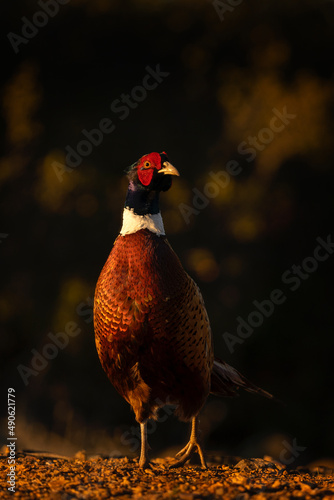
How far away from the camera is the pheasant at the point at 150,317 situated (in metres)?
3.27

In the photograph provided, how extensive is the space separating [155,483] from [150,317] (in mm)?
965

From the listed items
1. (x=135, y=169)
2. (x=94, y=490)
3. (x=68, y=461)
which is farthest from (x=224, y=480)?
(x=135, y=169)

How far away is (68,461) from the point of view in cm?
415

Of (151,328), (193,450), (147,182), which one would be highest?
(147,182)

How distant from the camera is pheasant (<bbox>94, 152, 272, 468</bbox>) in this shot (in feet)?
10.7

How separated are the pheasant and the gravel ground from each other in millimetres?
342

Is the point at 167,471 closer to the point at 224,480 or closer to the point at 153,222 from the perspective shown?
the point at 224,480

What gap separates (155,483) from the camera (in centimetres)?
308

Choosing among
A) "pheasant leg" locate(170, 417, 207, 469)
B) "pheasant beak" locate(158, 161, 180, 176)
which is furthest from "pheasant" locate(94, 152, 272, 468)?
"pheasant leg" locate(170, 417, 207, 469)

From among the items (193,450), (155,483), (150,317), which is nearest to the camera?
(155,483)

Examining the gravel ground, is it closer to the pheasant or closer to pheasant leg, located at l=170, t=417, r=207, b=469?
pheasant leg, located at l=170, t=417, r=207, b=469

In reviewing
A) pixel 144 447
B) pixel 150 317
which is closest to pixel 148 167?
pixel 150 317

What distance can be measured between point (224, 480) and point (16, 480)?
49.5 inches

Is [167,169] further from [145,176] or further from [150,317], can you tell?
[150,317]
